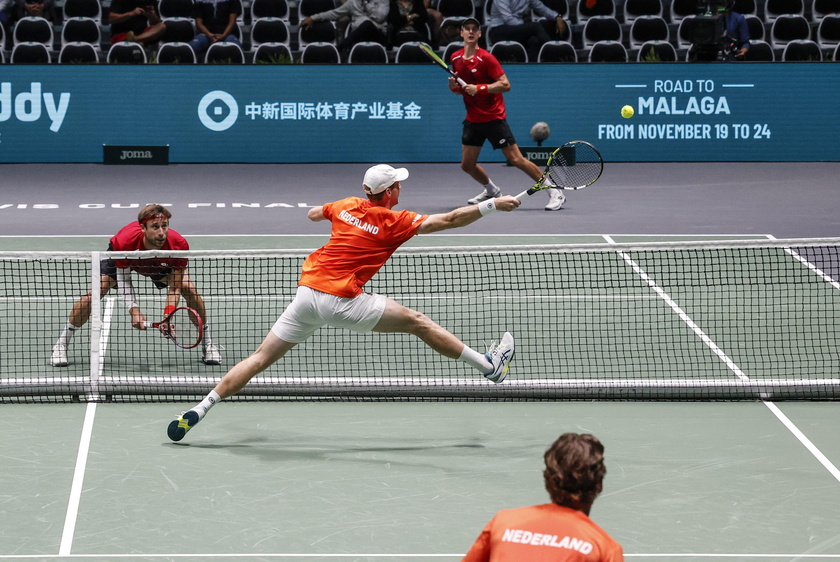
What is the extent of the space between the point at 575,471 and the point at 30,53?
18.1m

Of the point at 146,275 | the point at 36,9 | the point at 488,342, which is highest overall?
the point at 36,9

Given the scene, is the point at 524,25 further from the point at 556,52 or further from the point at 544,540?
the point at 544,540

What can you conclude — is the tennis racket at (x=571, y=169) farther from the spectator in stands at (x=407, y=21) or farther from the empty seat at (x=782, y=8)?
the empty seat at (x=782, y=8)

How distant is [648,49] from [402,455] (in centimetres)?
1446

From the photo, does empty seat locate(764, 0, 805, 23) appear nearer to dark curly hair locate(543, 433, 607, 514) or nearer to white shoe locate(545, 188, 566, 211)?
white shoe locate(545, 188, 566, 211)

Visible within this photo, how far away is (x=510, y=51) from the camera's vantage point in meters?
19.9

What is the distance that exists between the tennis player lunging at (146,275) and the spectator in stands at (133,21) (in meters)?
12.2

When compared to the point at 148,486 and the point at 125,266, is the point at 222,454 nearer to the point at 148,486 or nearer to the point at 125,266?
the point at 148,486

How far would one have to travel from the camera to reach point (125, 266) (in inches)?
338

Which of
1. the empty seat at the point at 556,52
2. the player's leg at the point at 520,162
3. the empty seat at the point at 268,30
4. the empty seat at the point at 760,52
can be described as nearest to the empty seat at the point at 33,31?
the empty seat at the point at 268,30

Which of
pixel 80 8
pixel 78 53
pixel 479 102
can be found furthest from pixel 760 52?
pixel 80 8

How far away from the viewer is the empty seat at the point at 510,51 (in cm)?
1988

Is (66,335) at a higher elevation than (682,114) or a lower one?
lower

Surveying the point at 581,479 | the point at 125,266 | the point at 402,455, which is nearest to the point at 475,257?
the point at 125,266
